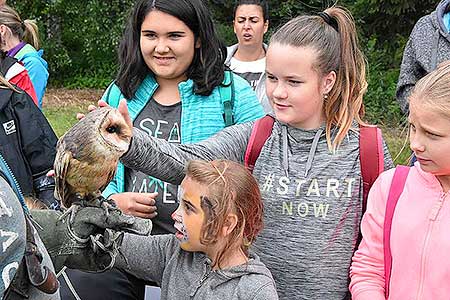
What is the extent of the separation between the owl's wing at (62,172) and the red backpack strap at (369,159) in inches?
36.6

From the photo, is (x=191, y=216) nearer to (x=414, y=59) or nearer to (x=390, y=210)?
(x=390, y=210)

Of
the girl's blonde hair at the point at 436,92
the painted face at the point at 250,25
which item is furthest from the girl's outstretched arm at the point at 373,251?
the painted face at the point at 250,25

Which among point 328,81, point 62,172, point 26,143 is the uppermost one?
point 328,81

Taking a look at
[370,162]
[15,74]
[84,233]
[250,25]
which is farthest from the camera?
[250,25]

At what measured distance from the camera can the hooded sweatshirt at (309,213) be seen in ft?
7.32

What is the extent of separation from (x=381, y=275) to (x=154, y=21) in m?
1.20

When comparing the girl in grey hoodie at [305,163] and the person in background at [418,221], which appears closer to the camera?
the person in background at [418,221]

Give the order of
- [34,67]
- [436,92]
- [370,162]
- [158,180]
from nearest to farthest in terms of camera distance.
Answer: [436,92] < [370,162] < [158,180] < [34,67]

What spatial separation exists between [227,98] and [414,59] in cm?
107

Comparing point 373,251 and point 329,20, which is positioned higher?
point 329,20

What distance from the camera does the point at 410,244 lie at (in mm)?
2059

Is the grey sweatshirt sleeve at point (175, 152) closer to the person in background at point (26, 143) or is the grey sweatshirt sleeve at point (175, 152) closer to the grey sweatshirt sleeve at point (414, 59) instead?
the person in background at point (26, 143)

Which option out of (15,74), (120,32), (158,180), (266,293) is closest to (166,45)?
(158,180)

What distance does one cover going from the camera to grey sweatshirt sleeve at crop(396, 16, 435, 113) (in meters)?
3.11
